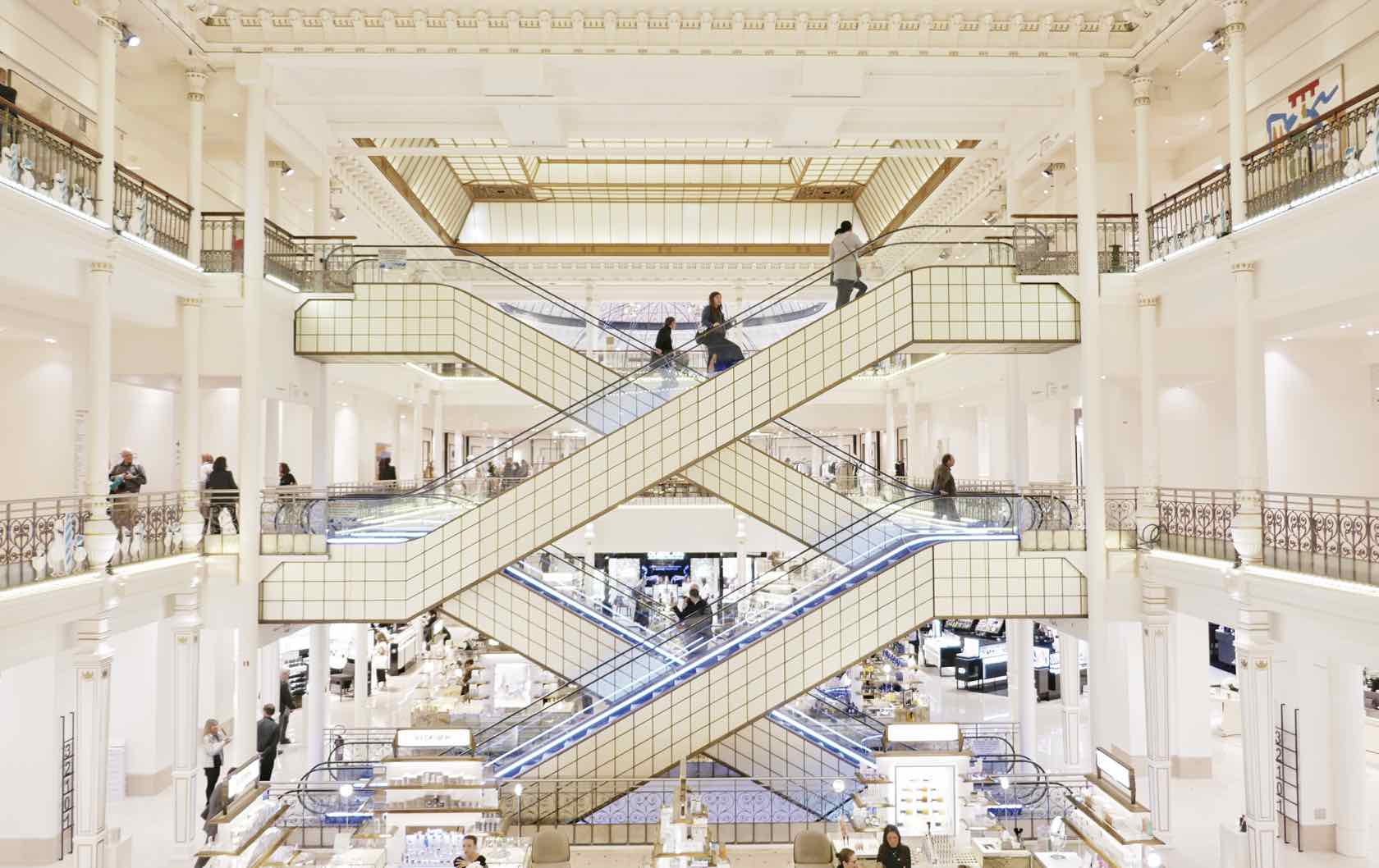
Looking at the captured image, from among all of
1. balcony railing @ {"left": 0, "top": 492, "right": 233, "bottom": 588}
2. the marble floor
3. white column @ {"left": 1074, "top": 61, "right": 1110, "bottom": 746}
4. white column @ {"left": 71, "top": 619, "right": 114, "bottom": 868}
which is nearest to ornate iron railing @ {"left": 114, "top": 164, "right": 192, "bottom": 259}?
balcony railing @ {"left": 0, "top": 492, "right": 233, "bottom": 588}

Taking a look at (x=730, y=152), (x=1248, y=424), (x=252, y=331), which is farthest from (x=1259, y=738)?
(x=252, y=331)

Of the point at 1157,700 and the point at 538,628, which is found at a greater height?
→ the point at 538,628

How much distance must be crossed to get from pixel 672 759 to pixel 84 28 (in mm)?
13300

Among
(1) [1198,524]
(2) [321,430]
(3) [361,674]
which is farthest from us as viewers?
(3) [361,674]

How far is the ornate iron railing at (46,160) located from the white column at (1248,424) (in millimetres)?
13595

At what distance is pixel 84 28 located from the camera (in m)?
13.5

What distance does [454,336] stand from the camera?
14984 mm

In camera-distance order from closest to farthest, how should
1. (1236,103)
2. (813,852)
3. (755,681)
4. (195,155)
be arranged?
1. (813,852)
2. (1236,103)
3. (755,681)
4. (195,155)

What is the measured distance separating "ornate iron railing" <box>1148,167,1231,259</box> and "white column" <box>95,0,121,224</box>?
1367 cm

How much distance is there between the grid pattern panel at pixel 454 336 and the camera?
15.0 metres

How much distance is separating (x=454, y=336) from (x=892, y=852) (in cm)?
969

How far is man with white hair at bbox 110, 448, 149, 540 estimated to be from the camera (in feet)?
38.7

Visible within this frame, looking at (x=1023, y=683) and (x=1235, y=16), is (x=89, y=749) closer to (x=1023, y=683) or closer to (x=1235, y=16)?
(x=1023, y=683)

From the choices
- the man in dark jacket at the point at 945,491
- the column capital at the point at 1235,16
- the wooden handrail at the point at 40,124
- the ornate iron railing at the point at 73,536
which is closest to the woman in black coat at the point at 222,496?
the ornate iron railing at the point at 73,536
